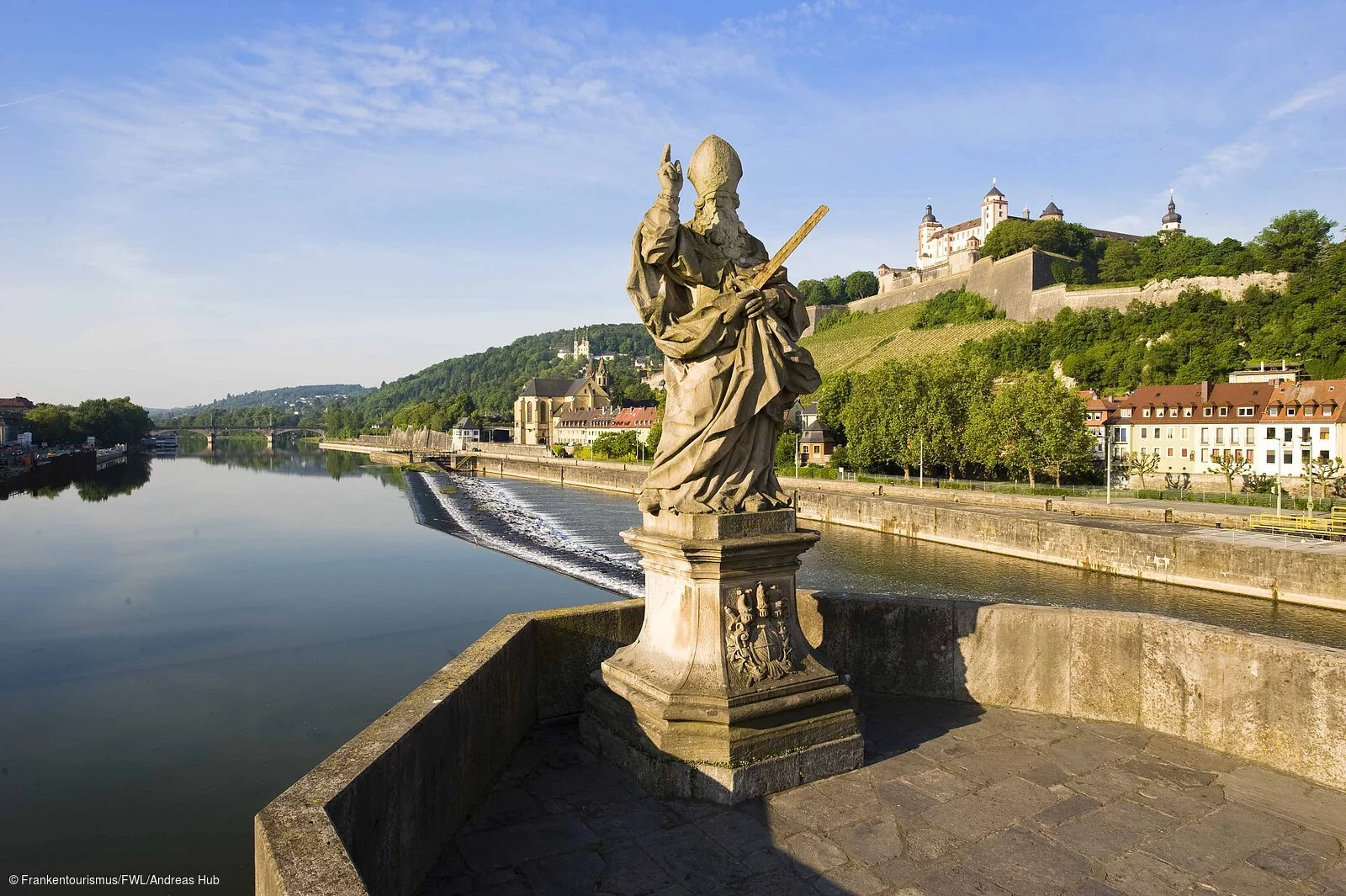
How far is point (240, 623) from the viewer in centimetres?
2142

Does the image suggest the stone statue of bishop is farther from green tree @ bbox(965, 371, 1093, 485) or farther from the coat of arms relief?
green tree @ bbox(965, 371, 1093, 485)

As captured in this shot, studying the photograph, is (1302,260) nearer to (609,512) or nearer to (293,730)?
(609,512)

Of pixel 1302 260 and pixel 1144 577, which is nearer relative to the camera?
pixel 1144 577

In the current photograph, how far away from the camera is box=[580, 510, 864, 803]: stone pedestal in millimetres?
4566

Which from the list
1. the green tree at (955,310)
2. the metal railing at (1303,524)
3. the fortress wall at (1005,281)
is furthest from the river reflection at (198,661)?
the green tree at (955,310)

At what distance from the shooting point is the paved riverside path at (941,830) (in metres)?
3.75

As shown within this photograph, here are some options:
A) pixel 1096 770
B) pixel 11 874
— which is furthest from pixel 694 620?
pixel 11 874

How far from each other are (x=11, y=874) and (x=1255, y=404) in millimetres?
58393

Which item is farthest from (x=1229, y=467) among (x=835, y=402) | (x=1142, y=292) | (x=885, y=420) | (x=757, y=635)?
(x=757, y=635)

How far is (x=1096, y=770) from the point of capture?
193 inches

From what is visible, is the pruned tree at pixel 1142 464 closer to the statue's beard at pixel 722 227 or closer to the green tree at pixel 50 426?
the statue's beard at pixel 722 227

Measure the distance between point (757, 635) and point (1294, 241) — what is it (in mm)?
89093

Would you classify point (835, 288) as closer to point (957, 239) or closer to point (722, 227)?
point (957, 239)

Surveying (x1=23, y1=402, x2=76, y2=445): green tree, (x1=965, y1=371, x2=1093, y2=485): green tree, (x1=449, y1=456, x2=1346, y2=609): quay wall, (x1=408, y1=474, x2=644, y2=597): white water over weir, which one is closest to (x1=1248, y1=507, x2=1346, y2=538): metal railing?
(x1=449, y1=456, x2=1346, y2=609): quay wall
